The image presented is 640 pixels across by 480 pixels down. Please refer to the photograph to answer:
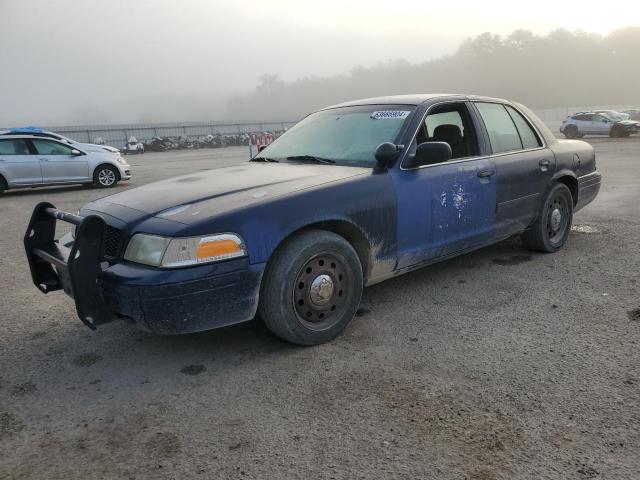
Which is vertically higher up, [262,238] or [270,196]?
[270,196]

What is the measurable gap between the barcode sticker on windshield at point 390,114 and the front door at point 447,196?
0.23 metres

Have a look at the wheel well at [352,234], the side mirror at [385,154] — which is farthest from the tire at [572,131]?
the wheel well at [352,234]

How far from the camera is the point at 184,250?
9.03 feet

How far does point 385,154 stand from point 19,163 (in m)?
11.3

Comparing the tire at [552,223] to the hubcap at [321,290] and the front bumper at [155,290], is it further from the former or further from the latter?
the front bumper at [155,290]

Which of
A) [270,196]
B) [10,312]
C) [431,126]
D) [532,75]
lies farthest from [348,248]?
[532,75]

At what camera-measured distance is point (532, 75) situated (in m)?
114

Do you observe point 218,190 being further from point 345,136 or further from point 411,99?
point 411,99

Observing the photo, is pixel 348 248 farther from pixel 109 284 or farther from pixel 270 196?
pixel 109 284

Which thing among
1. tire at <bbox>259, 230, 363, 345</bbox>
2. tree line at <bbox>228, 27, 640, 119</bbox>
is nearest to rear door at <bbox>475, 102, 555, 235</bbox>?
tire at <bbox>259, 230, 363, 345</bbox>

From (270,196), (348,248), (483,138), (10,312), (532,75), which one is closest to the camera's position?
(270,196)

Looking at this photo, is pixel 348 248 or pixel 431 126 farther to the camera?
pixel 431 126

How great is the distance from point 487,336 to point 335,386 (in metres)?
1.13

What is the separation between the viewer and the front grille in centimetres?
297
